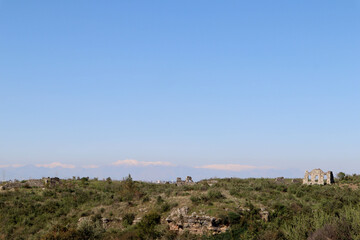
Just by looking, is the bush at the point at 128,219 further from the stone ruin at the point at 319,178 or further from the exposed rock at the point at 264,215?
the stone ruin at the point at 319,178

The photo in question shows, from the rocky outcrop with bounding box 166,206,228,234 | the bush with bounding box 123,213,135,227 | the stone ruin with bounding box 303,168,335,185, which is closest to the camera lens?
the rocky outcrop with bounding box 166,206,228,234

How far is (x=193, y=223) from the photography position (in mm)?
35844

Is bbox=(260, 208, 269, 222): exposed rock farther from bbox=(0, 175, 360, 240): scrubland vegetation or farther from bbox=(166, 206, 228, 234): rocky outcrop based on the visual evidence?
bbox=(166, 206, 228, 234): rocky outcrop

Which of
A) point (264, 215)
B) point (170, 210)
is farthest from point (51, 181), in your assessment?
point (264, 215)

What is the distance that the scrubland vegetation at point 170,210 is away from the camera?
107ft

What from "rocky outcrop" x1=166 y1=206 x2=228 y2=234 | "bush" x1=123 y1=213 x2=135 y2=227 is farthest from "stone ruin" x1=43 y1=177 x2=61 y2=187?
"rocky outcrop" x1=166 y1=206 x2=228 y2=234

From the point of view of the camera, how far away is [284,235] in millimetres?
31578

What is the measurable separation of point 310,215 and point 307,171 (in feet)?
77.8

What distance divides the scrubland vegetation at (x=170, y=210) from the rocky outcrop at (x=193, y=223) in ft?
2.12

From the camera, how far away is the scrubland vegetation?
107 ft

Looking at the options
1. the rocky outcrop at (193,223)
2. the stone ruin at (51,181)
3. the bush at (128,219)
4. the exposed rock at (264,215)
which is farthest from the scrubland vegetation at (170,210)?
the stone ruin at (51,181)

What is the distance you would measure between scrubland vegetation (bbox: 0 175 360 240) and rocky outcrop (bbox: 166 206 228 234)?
65 cm

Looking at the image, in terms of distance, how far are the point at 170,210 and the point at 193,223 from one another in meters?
4.35

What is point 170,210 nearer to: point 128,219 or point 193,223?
point 193,223
